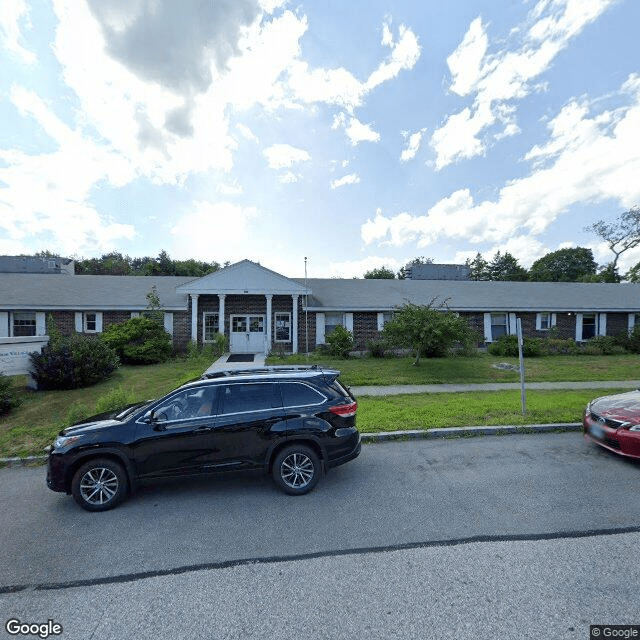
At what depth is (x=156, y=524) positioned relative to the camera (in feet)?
12.7

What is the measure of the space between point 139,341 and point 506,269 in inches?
2253

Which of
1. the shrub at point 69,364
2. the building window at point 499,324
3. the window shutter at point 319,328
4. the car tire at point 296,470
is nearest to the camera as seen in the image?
the car tire at point 296,470

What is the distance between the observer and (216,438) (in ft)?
14.8

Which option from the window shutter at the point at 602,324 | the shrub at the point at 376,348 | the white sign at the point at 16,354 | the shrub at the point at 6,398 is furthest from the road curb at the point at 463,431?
the window shutter at the point at 602,324

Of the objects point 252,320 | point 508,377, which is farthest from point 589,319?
point 252,320

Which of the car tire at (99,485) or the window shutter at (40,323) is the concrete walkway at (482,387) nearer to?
the car tire at (99,485)

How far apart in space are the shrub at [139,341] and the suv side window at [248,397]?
41.5 ft

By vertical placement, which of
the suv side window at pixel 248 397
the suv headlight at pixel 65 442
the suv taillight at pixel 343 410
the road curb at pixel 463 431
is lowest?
the road curb at pixel 463 431

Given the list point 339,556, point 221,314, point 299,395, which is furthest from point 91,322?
point 339,556

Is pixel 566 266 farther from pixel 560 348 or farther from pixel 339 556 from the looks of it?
pixel 339 556

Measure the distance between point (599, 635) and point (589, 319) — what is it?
24.1 metres

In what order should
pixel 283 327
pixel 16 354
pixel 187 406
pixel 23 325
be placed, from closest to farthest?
pixel 187 406 < pixel 16 354 < pixel 23 325 < pixel 283 327

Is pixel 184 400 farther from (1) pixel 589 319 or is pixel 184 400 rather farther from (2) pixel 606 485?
(1) pixel 589 319

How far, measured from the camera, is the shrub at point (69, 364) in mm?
10625
